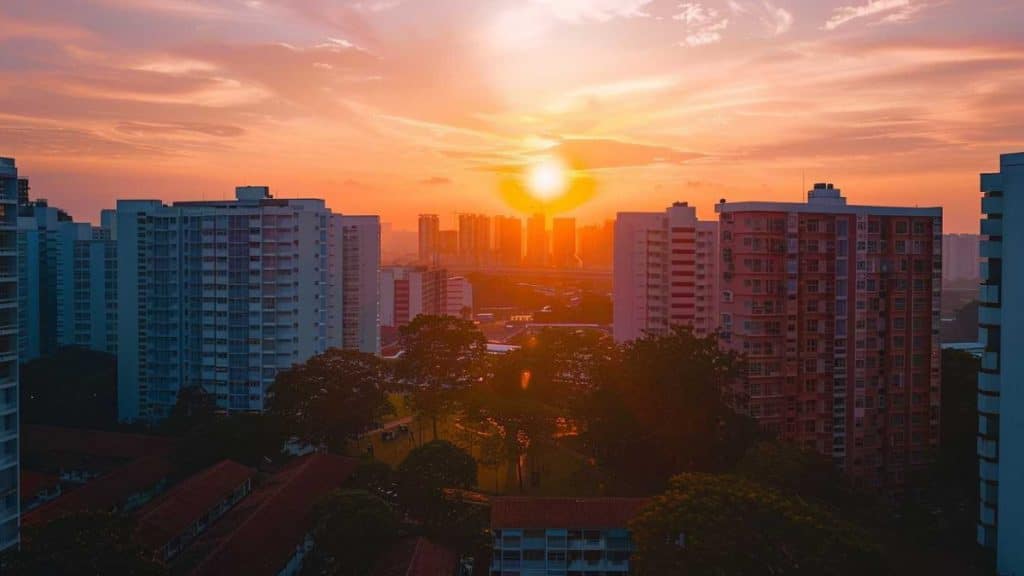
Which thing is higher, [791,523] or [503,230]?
[503,230]

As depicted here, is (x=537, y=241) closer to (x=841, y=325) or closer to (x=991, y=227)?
(x=841, y=325)

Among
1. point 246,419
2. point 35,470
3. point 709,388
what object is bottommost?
point 35,470

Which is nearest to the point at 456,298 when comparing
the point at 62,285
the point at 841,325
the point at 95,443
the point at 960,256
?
the point at 62,285

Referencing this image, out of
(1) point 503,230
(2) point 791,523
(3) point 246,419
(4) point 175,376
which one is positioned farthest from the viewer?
(1) point 503,230

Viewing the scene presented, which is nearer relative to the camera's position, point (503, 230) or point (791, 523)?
point (791, 523)

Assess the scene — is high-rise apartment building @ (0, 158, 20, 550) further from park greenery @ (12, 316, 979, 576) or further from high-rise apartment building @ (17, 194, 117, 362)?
high-rise apartment building @ (17, 194, 117, 362)

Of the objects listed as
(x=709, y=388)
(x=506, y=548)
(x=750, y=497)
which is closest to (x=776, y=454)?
(x=709, y=388)

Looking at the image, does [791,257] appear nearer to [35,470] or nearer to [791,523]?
[791,523]
